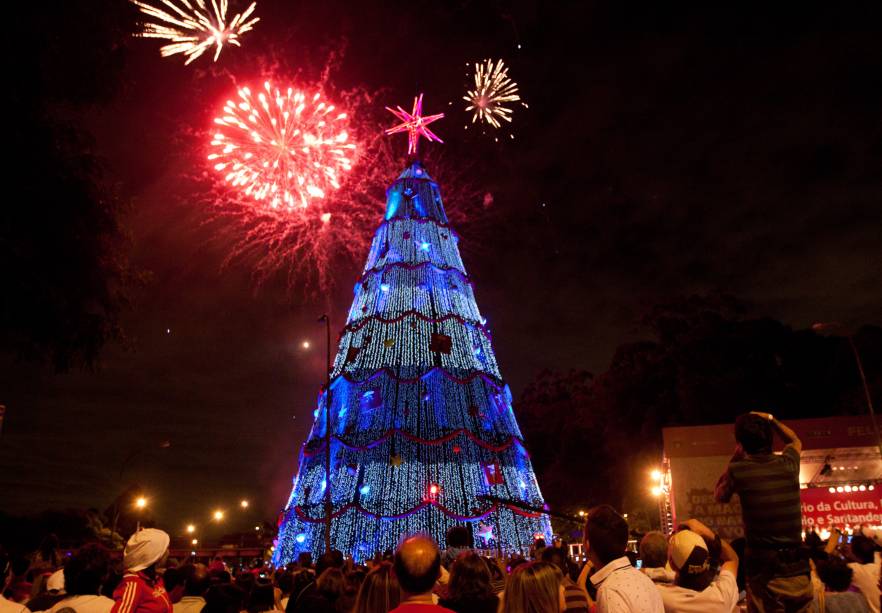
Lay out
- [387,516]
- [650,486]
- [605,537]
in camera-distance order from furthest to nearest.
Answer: [650,486] < [387,516] < [605,537]

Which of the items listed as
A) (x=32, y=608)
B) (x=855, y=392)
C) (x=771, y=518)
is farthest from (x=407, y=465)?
(x=855, y=392)

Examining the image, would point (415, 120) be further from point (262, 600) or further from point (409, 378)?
point (262, 600)

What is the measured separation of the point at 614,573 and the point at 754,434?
172cm

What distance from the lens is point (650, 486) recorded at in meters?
37.7

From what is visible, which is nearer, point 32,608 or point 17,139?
point 32,608

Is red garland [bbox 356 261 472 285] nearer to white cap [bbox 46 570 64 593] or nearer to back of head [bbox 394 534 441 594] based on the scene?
white cap [bbox 46 570 64 593]

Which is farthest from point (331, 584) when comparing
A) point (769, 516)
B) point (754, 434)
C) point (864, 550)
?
point (864, 550)

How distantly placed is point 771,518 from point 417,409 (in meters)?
21.9

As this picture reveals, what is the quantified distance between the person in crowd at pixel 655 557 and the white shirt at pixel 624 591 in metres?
1.87

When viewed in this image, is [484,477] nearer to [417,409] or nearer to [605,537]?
[417,409]

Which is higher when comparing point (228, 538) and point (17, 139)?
point (17, 139)

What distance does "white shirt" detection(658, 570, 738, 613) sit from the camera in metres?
4.27

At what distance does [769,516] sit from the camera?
4.45 m

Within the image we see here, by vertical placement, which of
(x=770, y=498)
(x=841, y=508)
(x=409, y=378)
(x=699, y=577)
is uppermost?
(x=409, y=378)
